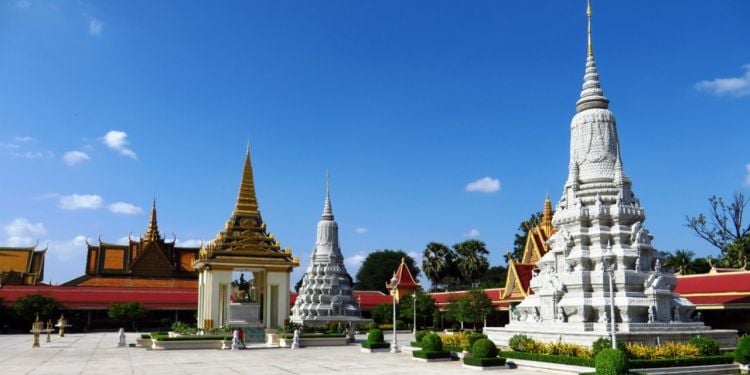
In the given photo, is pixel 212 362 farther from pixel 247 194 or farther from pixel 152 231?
pixel 152 231

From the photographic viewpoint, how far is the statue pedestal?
120ft

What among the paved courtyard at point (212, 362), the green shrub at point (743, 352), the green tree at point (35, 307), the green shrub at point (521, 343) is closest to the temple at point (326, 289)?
the green tree at point (35, 307)

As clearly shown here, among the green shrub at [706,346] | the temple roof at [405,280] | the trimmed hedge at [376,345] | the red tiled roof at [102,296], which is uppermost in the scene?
the temple roof at [405,280]

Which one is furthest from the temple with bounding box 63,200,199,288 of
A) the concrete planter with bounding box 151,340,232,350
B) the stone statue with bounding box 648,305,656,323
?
the stone statue with bounding box 648,305,656,323

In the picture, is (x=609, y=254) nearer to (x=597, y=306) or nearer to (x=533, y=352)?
(x=597, y=306)

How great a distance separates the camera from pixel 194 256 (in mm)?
68875

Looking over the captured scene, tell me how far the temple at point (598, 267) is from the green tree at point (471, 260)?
4812 centimetres

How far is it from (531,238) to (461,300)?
24.1 feet

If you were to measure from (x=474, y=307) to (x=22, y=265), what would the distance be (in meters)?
43.2

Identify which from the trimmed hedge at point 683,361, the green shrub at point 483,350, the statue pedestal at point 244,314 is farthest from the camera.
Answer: the statue pedestal at point 244,314

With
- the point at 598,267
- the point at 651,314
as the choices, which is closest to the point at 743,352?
the point at 651,314

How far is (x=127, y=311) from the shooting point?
5109 cm

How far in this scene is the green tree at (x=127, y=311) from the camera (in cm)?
5100

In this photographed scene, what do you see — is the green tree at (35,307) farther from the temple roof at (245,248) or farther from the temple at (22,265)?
the temple roof at (245,248)
